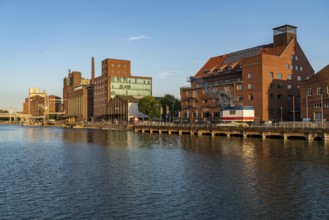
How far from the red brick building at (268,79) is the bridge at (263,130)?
56.9ft

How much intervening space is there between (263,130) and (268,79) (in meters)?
29.5

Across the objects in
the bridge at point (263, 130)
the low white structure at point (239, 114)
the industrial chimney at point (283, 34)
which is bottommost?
the bridge at point (263, 130)

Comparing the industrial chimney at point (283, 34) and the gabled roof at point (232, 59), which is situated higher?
the industrial chimney at point (283, 34)

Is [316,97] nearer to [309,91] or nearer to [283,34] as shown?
[309,91]

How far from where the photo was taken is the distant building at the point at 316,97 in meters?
87.1

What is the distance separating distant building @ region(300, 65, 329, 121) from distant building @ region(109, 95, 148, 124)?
A: 10321 centimetres

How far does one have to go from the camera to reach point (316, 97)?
295ft

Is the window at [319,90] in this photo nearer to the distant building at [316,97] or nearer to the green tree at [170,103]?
the distant building at [316,97]

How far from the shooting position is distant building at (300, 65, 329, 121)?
3428 inches

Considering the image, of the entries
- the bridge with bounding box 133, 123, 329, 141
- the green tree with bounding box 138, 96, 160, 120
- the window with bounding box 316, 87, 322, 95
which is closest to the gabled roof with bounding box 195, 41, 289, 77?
the window with bounding box 316, 87, 322, 95

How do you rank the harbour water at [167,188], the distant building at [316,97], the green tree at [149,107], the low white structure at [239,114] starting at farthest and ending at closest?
the green tree at [149,107] < the low white structure at [239,114] < the distant building at [316,97] < the harbour water at [167,188]

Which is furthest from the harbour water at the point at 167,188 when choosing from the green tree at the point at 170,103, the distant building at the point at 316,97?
the green tree at the point at 170,103

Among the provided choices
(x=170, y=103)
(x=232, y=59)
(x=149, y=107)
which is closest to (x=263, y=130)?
(x=232, y=59)

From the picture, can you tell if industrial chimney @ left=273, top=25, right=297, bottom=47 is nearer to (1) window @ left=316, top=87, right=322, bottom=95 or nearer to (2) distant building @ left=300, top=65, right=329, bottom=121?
(2) distant building @ left=300, top=65, right=329, bottom=121
